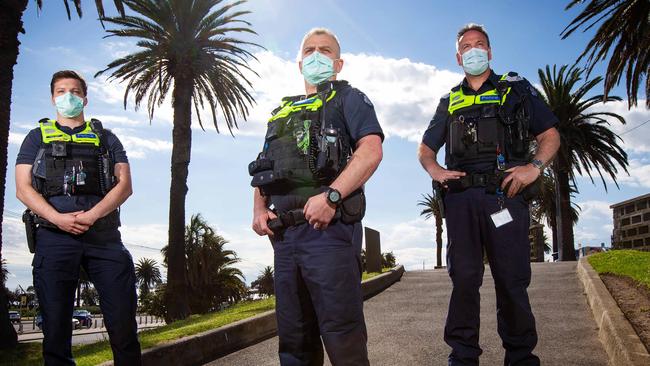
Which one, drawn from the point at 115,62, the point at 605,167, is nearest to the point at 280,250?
the point at 115,62

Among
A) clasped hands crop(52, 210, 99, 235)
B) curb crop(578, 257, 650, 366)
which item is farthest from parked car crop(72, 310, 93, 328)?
clasped hands crop(52, 210, 99, 235)

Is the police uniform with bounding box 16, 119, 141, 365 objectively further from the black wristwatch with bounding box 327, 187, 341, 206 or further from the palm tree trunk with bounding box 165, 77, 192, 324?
the palm tree trunk with bounding box 165, 77, 192, 324

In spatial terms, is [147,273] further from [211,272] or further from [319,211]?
[319,211]

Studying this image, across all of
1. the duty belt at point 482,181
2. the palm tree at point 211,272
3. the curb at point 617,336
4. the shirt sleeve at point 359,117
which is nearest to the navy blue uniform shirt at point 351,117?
the shirt sleeve at point 359,117

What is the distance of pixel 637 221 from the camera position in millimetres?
21391

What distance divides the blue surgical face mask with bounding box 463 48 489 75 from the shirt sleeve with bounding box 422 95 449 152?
0.25 meters

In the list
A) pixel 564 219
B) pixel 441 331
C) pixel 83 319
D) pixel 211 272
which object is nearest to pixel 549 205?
pixel 564 219

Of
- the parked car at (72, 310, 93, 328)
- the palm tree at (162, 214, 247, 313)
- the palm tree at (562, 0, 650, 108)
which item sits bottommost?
the parked car at (72, 310, 93, 328)

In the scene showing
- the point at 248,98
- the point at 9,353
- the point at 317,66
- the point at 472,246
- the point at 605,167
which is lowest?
the point at 9,353

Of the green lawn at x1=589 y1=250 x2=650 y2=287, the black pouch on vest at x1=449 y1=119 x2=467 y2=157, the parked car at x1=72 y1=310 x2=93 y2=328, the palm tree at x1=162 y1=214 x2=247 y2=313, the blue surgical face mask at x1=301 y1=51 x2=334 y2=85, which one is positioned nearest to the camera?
the blue surgical face mask at x1=301 y1=51 x2=334 y2=85

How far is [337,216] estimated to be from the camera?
269cm

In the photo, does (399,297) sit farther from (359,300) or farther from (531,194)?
(359,300)

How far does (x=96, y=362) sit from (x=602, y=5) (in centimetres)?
1255

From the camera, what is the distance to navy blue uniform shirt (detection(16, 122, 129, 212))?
375 cm
